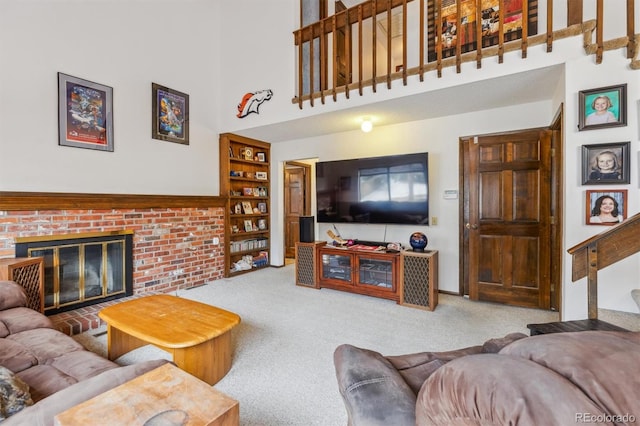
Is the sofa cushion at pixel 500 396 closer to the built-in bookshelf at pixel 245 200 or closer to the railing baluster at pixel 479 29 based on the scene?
the railing baluster at pixel 479 29

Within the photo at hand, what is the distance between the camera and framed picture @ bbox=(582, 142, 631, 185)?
2283 millimetres

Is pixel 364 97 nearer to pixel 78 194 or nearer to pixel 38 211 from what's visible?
pixel 78 194

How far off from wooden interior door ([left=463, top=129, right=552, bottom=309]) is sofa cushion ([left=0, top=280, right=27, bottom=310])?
4.34 meters

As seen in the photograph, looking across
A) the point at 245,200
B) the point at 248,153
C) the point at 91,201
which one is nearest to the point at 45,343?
the point at 91,201

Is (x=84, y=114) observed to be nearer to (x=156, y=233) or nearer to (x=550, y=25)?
(x=156, y=233)

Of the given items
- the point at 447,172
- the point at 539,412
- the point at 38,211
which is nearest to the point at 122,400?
the point at 539,412

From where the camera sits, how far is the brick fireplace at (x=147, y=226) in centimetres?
282

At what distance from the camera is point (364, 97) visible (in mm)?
3363

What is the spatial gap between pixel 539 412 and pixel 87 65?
14.6ft

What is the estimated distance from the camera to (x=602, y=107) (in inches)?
92.5

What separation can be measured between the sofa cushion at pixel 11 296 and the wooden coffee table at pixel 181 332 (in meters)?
0.63
